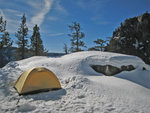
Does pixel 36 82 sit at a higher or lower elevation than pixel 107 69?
lower

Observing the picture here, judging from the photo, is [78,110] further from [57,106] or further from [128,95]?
[128,95]

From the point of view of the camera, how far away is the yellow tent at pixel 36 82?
4504mm

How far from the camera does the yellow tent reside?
450 cm

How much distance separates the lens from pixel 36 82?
473 cm

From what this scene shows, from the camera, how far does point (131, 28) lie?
68.4ft

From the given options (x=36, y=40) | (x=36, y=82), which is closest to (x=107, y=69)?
(x=36, y=82)

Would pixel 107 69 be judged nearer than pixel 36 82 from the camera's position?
No

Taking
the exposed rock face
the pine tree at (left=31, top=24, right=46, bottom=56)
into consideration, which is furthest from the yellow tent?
the pine tree at (left=31, top=24, right=46, bottom=56)

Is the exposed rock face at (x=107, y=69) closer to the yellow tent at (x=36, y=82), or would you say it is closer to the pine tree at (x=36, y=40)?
the yellow tent at (x=36, y=82)

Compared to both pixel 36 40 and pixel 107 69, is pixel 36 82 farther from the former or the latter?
pixel 36 40

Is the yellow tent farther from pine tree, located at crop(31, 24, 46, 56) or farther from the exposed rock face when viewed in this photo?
pine tree, located at crop(31, 24, 46, 56)

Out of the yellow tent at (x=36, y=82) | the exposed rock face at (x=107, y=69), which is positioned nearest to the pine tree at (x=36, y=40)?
the exposed rock face at (x=107, y=69)

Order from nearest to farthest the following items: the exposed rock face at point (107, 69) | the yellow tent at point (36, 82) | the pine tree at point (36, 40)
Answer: the yellow tent at point (36, 82)
the exposed rock face at point (107, 69)
the pine tree at point (36, 40)

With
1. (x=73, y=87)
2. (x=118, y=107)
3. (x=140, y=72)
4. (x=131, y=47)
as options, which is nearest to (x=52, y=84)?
(x=73, y=87)
